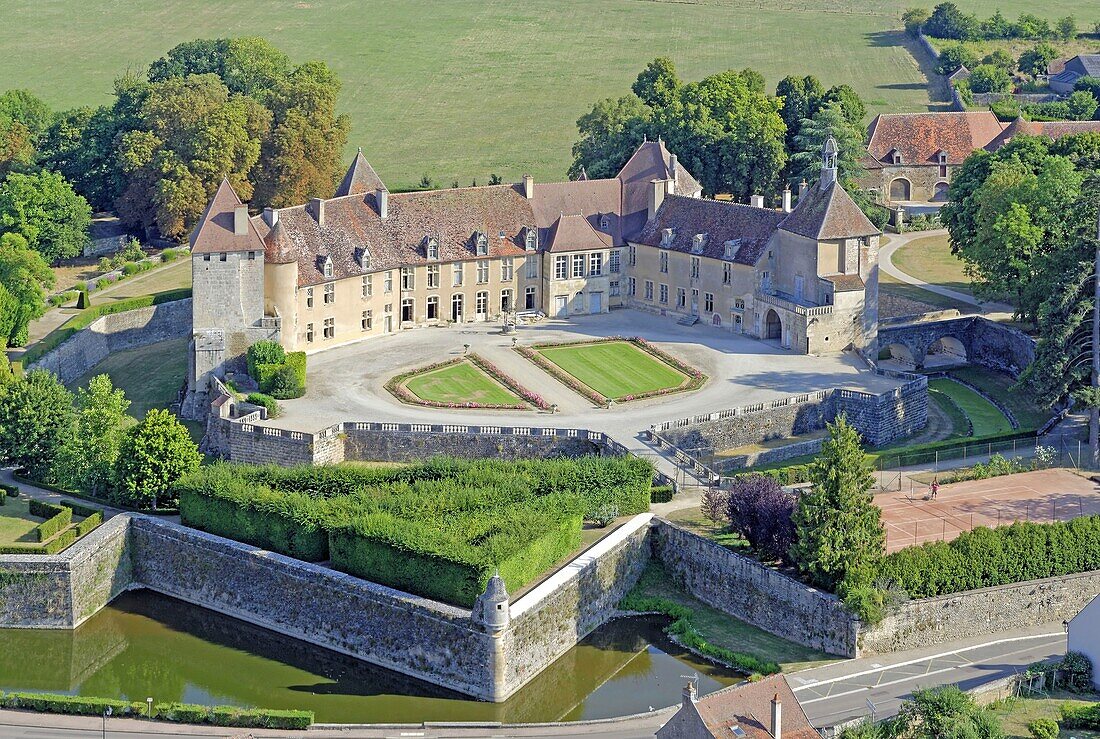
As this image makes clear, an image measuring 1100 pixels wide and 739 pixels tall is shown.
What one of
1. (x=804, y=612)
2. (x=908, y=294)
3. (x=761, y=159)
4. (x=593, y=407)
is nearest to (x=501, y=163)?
(x=761, y=159)

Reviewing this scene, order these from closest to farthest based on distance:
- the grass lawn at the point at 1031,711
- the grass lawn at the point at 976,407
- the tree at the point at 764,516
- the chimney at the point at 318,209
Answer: the grass lawn at the point at 1031,711, the tree at the point at 764,516, the grass lawn at the point at 976,407, the chimney at the point at 318,209

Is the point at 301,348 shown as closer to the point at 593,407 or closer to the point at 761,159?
the point at 593,407

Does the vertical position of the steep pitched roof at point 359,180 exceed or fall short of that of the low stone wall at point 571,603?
it exceeds it

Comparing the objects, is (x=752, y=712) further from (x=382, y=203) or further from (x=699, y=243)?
(x=382, y=203)

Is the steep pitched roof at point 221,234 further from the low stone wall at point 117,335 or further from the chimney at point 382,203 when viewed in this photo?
the low stone wall at point 117,335

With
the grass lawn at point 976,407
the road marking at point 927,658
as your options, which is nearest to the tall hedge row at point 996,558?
the road marking at point 927,658

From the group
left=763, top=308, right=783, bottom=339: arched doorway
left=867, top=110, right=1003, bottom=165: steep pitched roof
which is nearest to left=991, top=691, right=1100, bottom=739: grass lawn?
left=763, top=308, right=783, bottom=339: arched doorway

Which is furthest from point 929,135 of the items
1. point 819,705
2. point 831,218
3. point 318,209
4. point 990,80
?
point 819,705
